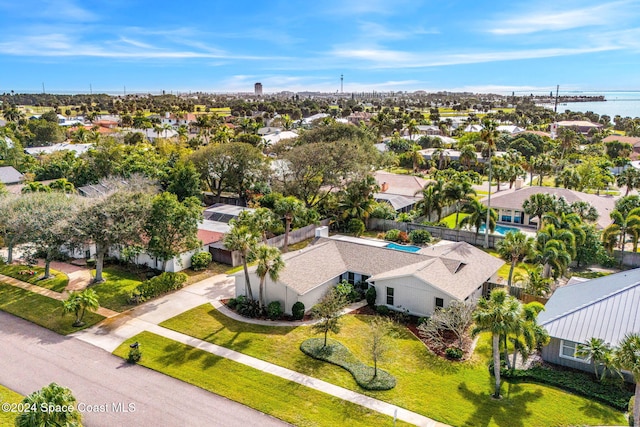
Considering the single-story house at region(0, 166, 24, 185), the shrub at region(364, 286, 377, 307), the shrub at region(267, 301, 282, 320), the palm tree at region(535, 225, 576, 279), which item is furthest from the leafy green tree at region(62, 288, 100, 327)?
the single-story house at region(0, 166, 24, 185)

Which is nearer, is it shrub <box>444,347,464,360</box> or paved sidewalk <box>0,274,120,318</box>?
shrub <box>444,347,464,360</box>

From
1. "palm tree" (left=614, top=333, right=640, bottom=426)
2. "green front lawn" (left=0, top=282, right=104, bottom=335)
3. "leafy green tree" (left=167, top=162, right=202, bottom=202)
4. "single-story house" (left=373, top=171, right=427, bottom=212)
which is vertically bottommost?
"green front lawn" (left=0, top=282, right=104, bottom=335)

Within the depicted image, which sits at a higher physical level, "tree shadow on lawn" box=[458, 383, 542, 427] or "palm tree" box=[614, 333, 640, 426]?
"palm tree" box=[614, 333, 640, 426]

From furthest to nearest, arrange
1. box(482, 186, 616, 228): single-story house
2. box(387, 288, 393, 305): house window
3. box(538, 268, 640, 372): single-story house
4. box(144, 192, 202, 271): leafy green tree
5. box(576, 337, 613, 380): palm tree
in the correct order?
box(482, 186, 616, 228): single-story house
box(144, 192, 202, 271): leafy green tree
box(387, 288, 393, 305): house window
box(538, 268, 640, 372): single-story house
box(576, 337, 613, 380): palm tree

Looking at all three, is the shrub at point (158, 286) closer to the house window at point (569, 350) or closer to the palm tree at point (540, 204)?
the house window at point (569, 350)

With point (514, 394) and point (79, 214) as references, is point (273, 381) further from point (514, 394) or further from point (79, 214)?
point (79, 214)

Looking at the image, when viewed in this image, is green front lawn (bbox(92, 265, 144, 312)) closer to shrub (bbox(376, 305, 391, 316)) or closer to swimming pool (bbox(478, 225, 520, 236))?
shrub (bbox(376, 305, 391, 316))

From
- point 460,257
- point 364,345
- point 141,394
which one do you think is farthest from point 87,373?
point 460,257

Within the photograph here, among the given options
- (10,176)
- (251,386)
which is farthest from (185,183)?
(251,386)
